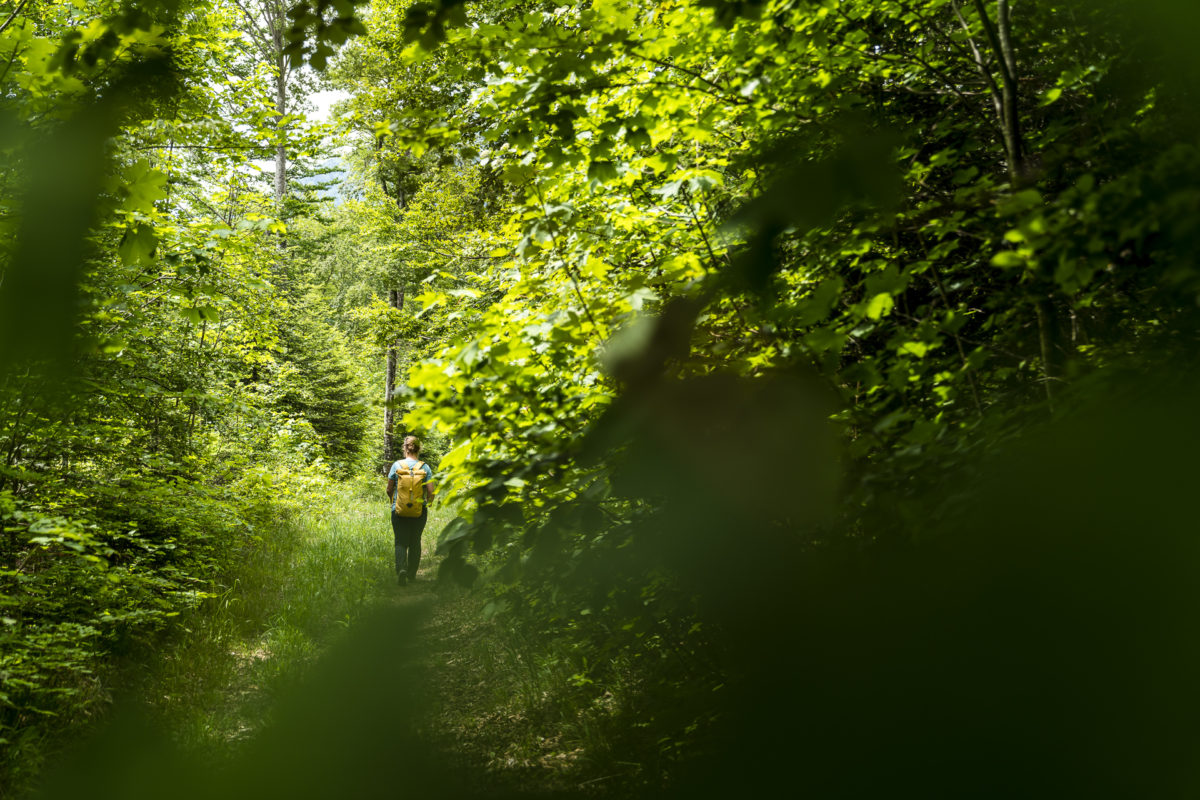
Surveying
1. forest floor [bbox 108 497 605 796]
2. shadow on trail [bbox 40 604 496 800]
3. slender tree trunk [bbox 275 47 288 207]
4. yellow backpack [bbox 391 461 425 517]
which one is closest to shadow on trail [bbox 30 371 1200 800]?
forest floor [bbox 108 497 605 796]

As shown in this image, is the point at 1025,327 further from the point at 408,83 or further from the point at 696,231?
the point at 408,83

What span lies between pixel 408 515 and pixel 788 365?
628cm

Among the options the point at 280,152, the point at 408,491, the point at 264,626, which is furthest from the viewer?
the point at 280,152

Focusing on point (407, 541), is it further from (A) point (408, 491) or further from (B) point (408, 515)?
(A) point (408, 491)

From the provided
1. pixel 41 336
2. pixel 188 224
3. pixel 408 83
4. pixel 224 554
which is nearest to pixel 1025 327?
pixel 41 336

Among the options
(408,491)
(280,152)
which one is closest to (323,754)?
(408,491)

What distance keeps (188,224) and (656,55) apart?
4.34 m

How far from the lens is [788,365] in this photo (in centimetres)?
200

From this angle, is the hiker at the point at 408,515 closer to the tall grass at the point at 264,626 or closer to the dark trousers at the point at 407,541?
the dark trousers at the point at 407,541

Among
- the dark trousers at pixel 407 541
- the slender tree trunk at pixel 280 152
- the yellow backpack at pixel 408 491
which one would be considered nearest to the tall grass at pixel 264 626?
the dark trousers at pixel 407 541

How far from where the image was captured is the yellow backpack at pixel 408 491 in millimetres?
7254

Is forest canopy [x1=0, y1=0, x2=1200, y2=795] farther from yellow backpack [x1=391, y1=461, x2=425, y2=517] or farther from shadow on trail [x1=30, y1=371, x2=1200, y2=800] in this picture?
yellow backpack [x1=391, y1=461, x2=425, y2=517]

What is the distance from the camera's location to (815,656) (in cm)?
168

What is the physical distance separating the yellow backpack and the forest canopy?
3371mm
